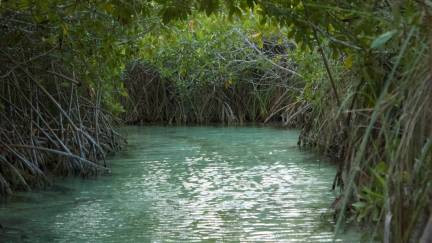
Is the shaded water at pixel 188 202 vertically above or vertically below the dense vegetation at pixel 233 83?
below

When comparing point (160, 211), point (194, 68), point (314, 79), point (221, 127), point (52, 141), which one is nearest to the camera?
point (160, 211)

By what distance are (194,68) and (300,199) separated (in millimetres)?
12020

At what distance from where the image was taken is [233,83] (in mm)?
18891

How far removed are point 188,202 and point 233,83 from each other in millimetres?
11671

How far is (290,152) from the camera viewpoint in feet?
39.0

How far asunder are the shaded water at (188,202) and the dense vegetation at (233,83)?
389 mm

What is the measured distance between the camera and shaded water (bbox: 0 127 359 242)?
5.85 m

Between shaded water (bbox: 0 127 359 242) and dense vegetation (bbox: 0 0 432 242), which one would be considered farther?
shaded water (bbox: 0 127 359 242)

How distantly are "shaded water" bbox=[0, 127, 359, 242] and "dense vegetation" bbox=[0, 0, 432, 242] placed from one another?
1.28ft

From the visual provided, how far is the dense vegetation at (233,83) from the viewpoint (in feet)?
8.11

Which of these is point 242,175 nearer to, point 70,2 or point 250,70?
point 70,2

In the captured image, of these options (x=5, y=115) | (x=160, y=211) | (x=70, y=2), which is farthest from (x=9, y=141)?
(x=70, y=2)

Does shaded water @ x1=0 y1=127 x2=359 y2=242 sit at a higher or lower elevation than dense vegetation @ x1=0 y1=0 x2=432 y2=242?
lower

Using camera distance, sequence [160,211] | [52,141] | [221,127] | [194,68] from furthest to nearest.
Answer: [194,68]
[221,127]
[52,141]
[160,211]
